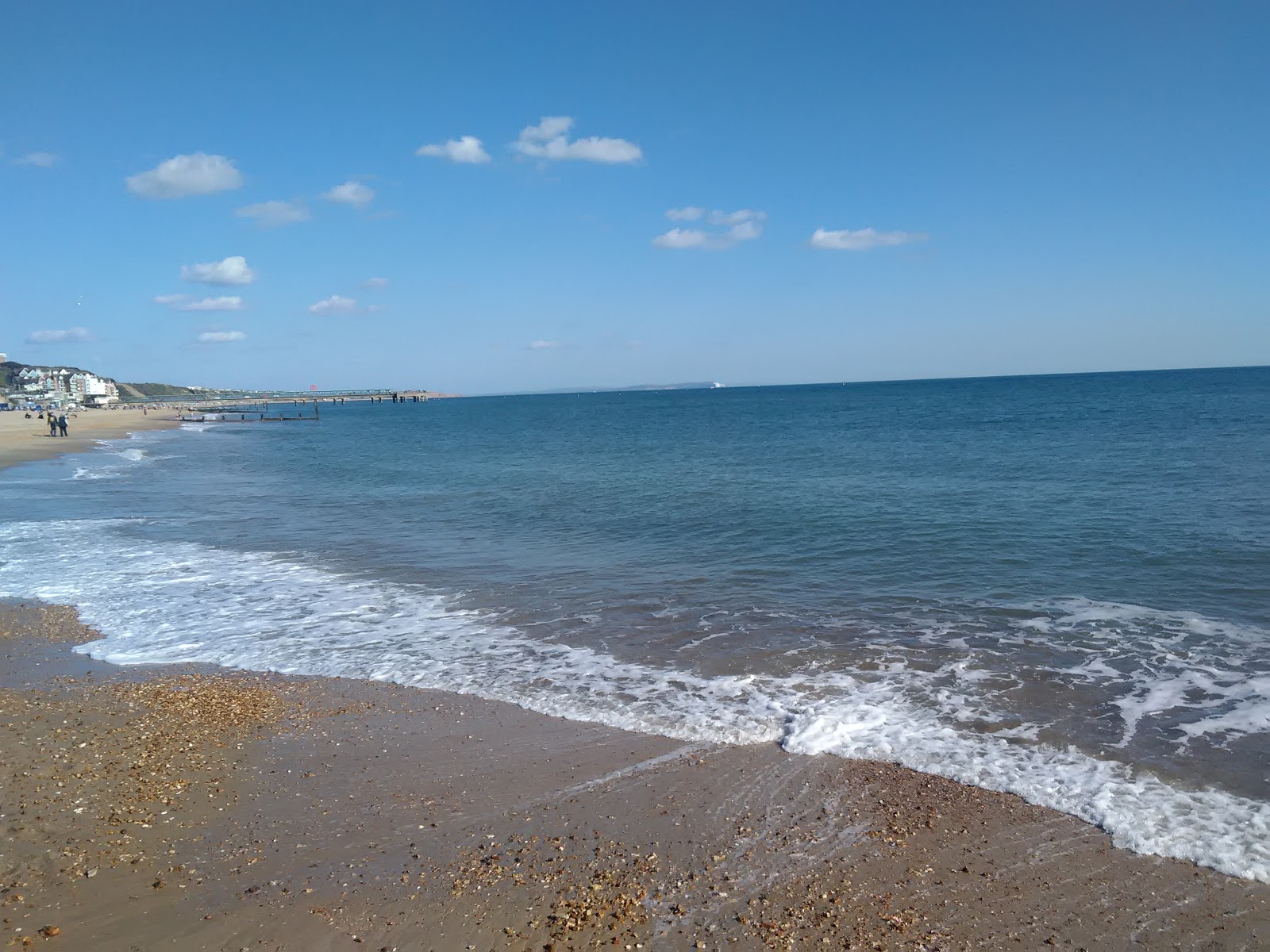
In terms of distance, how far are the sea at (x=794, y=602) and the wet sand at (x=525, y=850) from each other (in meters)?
0.78

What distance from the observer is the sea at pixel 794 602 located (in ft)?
28.3

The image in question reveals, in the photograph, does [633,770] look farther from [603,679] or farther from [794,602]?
[794,602]

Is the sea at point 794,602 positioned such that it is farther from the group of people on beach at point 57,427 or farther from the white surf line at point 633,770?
the group of people on beach at point 57,427

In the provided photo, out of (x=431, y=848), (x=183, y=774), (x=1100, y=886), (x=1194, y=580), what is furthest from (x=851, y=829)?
(x=1194, y=580)

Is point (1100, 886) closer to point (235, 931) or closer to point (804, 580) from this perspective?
point (235, 931)

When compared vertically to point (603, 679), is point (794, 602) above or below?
above

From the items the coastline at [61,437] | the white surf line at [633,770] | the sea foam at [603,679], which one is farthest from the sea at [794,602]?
the coastline at [61,437]

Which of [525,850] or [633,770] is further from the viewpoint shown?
[633,770]

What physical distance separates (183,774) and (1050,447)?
4360 cm

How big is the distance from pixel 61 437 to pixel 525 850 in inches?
2786

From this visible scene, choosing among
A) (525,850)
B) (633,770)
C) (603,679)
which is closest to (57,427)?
(603,679)

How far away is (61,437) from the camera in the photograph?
61.9 metres

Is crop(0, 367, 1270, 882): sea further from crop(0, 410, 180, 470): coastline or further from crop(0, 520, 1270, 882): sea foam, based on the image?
crop(0, 410, 180, 470): coastline

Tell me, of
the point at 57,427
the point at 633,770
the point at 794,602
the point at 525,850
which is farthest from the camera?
the point at 57,427
